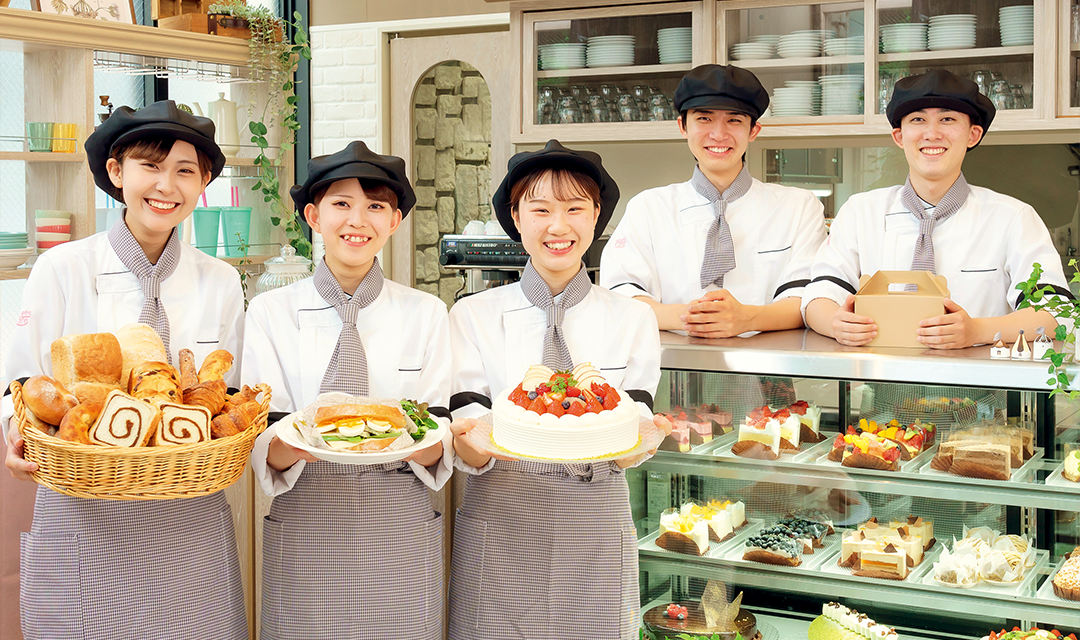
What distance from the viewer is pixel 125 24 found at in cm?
428

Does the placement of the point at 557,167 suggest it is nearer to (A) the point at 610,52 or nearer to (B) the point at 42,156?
(A) the point at 610,52

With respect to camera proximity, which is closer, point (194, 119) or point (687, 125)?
point (194, 119)

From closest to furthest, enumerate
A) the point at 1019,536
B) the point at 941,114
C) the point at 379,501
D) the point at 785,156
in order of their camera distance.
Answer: the point at 379,501 < the point at 1019,536 < the point at 941,114 < the point at 785,156

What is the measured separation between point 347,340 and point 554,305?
1.34 feet

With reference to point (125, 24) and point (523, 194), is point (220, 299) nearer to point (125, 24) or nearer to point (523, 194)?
point (523, 194)

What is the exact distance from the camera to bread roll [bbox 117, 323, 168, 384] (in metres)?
1.69

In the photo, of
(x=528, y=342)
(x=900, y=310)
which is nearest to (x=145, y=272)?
(x=528, y=342)

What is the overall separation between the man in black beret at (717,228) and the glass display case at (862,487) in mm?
421

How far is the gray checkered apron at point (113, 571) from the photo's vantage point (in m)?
1.75

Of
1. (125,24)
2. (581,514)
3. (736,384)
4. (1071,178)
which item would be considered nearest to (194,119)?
(581,514)

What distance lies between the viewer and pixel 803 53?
4098 mm

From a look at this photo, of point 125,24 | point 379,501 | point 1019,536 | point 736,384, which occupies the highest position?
point 125,24

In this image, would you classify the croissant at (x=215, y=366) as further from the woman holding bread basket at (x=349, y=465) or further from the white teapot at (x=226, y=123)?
the white teapot at (x=226, y=123)

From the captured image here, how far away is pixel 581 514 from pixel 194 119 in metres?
1.07
